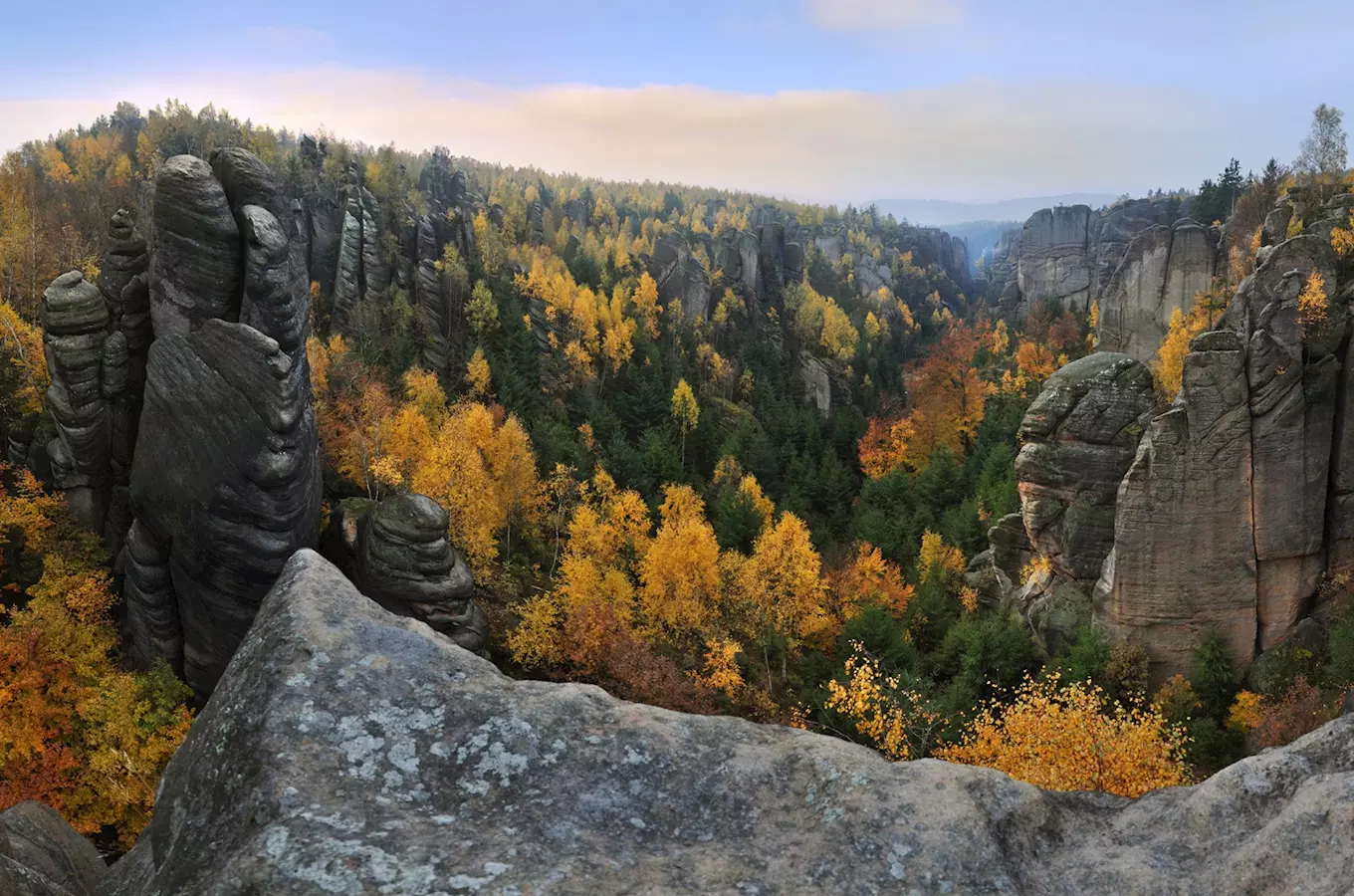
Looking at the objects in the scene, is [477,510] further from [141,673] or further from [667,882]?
[667,882]

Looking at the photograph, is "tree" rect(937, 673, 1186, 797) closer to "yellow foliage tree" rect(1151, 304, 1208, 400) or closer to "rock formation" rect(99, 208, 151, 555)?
"rock formation" rect(99, 208, 151, 555)

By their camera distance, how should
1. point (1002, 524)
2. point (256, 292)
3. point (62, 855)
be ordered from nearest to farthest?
point (62, 855)
point (256, 292)
point (1002, 524)

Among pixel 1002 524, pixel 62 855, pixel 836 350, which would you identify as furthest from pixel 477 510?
pixel 836 350

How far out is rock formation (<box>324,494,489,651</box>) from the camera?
29.5 metres

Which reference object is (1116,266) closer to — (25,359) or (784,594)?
(784,594)

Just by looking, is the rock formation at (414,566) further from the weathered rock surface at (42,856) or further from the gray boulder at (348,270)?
the gray boulder at (348,270)

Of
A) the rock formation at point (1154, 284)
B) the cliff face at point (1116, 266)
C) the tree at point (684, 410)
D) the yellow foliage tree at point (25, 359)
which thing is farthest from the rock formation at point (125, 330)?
the cliff face at point (1116, 266)

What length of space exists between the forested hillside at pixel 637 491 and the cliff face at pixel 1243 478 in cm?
164

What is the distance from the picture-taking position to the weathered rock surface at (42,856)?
5.93 meters

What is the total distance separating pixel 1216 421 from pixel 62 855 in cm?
3331

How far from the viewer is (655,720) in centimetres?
529

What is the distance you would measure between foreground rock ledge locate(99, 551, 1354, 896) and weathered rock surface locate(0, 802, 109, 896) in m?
1.11

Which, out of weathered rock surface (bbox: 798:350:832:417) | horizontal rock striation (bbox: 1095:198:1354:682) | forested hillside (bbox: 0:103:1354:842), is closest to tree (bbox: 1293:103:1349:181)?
forested hillside (bbox: 0:103:1354:842)

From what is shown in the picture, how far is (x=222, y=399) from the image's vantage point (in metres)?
22.6
